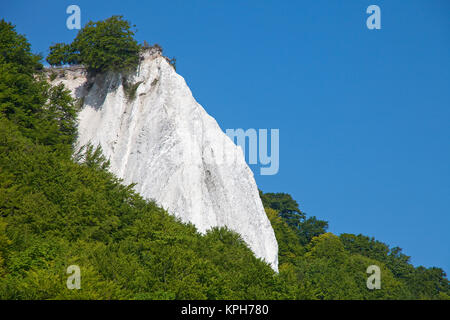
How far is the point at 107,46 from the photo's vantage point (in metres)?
59.5

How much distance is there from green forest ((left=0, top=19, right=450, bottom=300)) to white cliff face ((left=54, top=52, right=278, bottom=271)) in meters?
2.14

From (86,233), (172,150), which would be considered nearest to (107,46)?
(172,150)

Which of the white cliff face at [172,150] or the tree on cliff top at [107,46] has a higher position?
the tree on cliff top at [107,46]

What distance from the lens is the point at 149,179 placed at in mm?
53906

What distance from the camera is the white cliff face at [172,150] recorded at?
176 feet

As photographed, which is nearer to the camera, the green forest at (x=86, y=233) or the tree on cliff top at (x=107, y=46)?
the green forest at (x=86, y=233)

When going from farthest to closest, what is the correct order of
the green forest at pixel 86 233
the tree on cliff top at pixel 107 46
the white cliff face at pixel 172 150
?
the tree on cliff top at pixel 107 46 < the white cliff face at pixel 172 150 < the green forest at pixel 86 233

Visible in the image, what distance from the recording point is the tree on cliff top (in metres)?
59.9

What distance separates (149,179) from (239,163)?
9829 millimetres

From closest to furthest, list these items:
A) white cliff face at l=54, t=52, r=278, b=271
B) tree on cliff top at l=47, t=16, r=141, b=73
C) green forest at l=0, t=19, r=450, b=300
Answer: green forest at l=0, t=19, r=450, b=300 → white cliff face at l=54, t=52, r=278, b=271 → tree on cliff top at l=47, t=16, r=141, b=73

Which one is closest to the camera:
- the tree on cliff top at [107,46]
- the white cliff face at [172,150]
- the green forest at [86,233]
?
the green forest at [86,233]

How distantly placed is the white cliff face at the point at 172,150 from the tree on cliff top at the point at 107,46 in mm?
1544

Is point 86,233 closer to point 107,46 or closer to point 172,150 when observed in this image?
point 172,150

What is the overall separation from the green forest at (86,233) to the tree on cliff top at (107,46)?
188 mm
